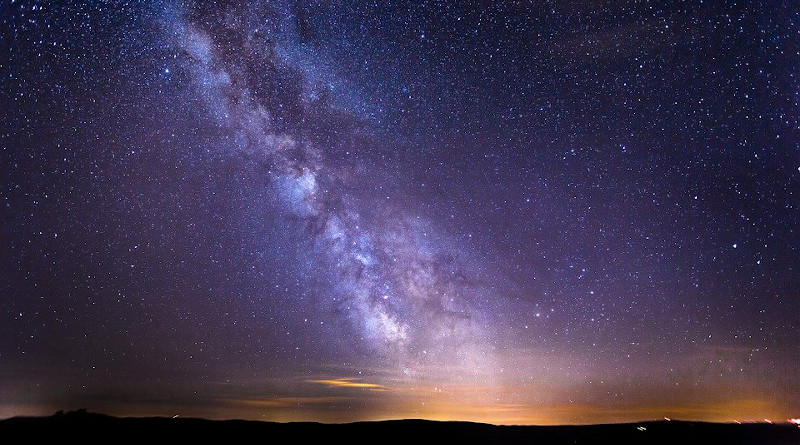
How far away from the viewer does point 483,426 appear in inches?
1096

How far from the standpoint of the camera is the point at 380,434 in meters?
24.0

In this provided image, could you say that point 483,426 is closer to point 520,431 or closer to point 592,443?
point 520,431

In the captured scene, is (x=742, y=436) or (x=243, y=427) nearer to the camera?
(x=243, y=427)

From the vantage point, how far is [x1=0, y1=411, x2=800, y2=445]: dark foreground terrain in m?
18.8

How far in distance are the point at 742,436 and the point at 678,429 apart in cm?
295

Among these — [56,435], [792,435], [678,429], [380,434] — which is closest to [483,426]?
[380,434]

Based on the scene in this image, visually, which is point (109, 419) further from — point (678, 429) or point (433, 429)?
point (678, 429)

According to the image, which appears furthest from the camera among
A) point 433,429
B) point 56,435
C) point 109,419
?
point 433,429

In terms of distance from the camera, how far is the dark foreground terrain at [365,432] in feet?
61.8

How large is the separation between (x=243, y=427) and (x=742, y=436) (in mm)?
23385

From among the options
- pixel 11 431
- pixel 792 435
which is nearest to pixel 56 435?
pixel 11 431

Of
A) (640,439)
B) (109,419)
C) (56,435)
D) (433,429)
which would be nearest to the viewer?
(56,435)

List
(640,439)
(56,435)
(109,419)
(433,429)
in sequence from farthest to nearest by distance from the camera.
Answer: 1. (433,429)
2. (640,439)
3. (109,419)
4. (56,435)

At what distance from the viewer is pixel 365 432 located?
24359mm
